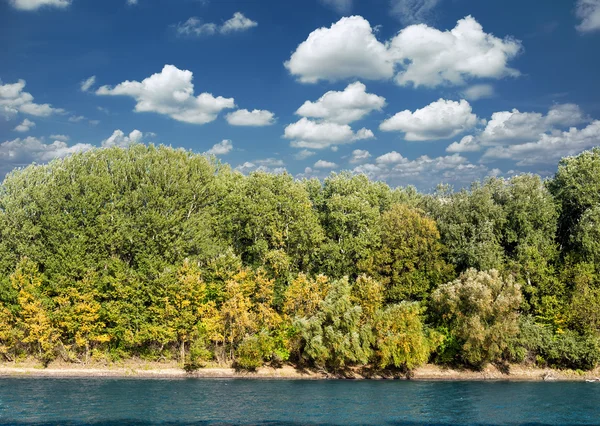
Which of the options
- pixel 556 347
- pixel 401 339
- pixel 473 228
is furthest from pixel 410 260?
pixel 556 347

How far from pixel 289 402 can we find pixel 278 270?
29.3 m

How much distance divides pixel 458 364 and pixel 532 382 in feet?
34.2

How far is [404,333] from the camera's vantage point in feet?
230

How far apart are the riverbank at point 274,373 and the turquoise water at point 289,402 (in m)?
4.67

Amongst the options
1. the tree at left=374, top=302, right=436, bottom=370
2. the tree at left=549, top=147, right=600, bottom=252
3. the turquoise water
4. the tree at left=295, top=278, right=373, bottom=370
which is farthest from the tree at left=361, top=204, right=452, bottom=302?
the tree at left=549, top=147, right=600, bottom=252

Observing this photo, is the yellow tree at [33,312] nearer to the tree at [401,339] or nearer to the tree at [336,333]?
the tree at [336,333]

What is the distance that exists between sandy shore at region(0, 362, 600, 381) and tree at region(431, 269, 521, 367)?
314 centimetres

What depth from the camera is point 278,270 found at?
79000 mm

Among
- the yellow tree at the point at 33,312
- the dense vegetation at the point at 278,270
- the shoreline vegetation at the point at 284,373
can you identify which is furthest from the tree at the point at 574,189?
the yellow tree at the point at 33,312

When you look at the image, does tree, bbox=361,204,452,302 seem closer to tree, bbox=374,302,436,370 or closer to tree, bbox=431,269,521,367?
tree, bbox=431,269,521,367

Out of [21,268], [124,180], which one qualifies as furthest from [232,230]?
[21,268]

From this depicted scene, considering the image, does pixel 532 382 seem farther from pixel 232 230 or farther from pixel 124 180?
pixel 124 180

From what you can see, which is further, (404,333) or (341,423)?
(404,333)

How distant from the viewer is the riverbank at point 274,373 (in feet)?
231
